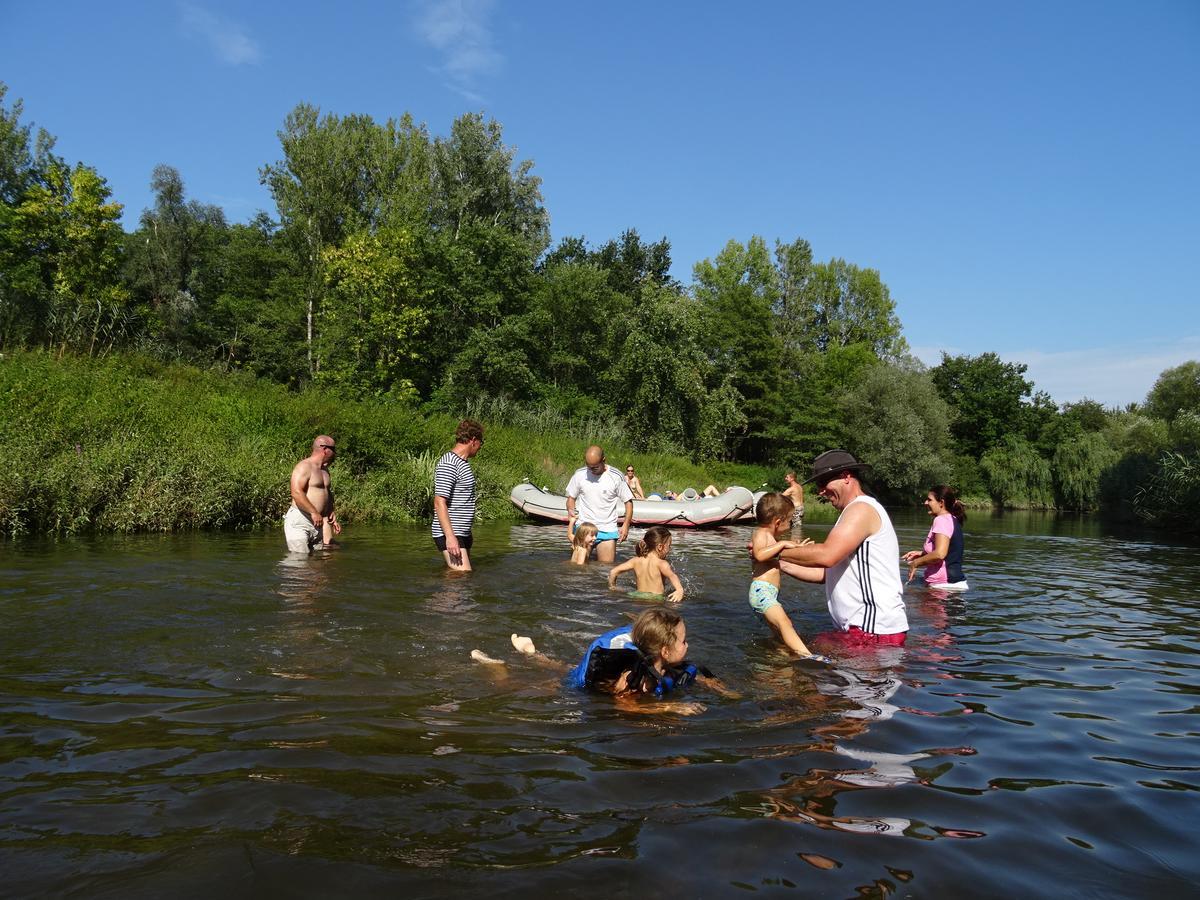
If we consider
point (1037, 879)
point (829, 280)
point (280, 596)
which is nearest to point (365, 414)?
point (280, 596)

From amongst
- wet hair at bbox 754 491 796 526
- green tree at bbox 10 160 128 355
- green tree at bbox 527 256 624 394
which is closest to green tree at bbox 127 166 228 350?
green tree at bbox 10 160 128 355

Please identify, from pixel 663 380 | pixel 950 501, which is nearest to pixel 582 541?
pixel 950 501

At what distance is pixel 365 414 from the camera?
19.5 metres

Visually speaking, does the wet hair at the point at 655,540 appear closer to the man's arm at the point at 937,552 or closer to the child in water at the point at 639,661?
the child in water at the point at 639,661

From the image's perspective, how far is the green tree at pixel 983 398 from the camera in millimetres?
53906

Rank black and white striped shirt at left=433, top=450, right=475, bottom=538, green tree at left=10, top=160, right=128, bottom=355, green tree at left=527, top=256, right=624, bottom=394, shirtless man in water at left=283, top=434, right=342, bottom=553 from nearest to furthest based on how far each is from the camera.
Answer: black and white striped shirt at left=433, top=450, right=475, bottom=538 → shirtless man in water at left=283, top=434, right=342, bottom=553 → green tree at left=10, top=160, right=128, bottom=355 → green tree at left=527, top=256, right=624, bottom=394

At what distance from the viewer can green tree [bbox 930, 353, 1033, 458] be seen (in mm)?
53906

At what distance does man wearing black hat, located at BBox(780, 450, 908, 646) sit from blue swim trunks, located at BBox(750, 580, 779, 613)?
195 mm

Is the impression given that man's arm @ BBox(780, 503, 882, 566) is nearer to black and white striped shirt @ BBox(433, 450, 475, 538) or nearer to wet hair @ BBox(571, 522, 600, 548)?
black and white striped shirt @ BBox(433, 450, 475, 538)

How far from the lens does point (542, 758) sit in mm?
3584

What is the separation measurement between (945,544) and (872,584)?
3.62 metres

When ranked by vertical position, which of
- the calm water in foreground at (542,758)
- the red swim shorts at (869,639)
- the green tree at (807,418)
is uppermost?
the green tree at (807,418)

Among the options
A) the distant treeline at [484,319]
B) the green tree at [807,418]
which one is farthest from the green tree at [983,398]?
the green tree at [807,418]

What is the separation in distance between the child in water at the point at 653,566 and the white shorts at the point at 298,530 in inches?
160
